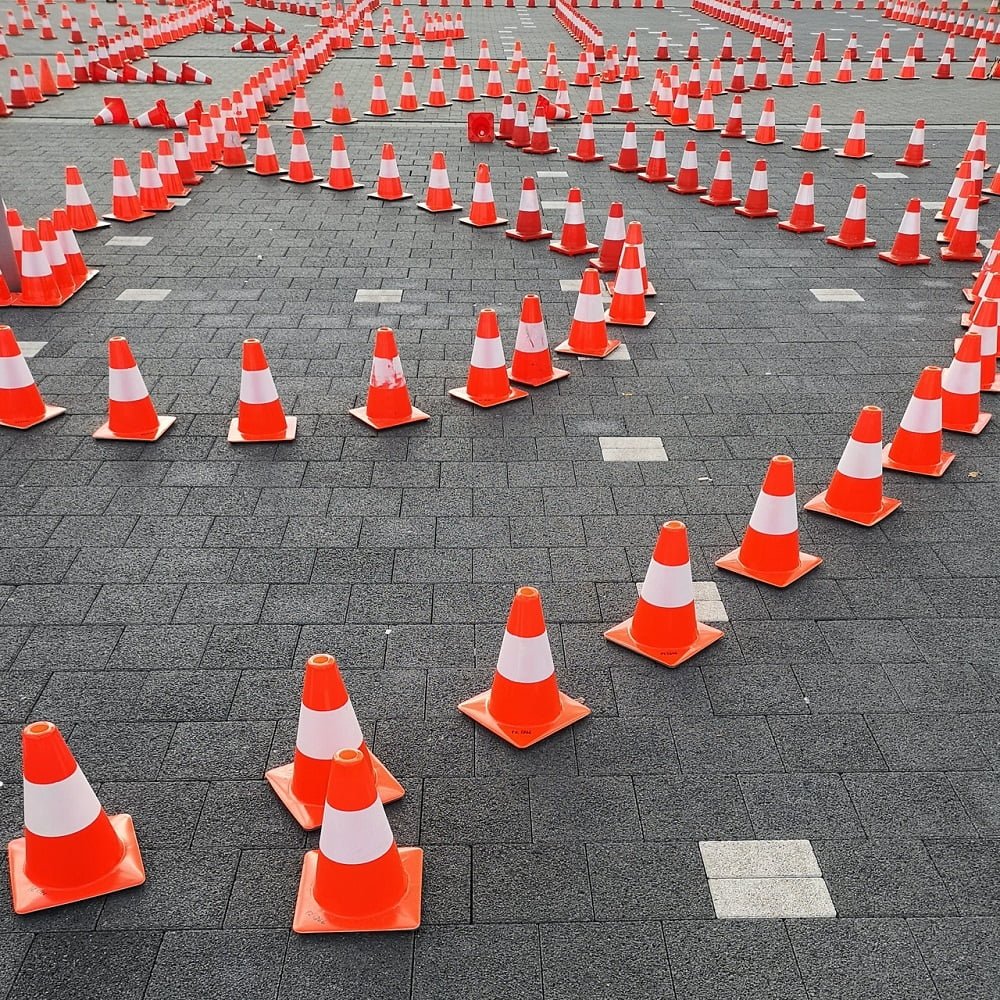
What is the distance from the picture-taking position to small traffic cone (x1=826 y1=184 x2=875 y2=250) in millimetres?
10000

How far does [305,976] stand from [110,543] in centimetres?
299

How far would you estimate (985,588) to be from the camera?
4.99 m

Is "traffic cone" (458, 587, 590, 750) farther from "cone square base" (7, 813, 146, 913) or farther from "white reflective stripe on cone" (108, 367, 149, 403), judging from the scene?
"white reflective stripe on cone" (108, 367, 149, 403)

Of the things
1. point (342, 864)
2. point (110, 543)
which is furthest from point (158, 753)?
point (110, 543)

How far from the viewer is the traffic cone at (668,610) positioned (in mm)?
4422

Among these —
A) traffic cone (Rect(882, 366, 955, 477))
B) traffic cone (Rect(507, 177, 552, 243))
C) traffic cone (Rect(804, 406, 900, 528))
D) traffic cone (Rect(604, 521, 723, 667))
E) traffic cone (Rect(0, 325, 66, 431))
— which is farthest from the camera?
traffic cone (Rect(507, 177, 552, 243))

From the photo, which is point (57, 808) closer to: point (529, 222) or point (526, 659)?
point (526, 659)

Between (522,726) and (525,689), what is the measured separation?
0.16 m

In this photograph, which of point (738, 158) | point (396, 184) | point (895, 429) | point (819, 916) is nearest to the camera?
point (819, 916)

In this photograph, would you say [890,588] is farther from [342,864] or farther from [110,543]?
[110,543]

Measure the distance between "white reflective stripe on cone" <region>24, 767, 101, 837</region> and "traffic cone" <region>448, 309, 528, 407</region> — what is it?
13.6 ft

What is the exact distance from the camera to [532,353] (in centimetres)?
712

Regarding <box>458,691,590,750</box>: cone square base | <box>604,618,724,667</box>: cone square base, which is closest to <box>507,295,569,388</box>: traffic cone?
<box>604,618,724,667</box>: cone square base

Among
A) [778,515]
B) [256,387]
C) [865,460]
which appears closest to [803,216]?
[865,460]
